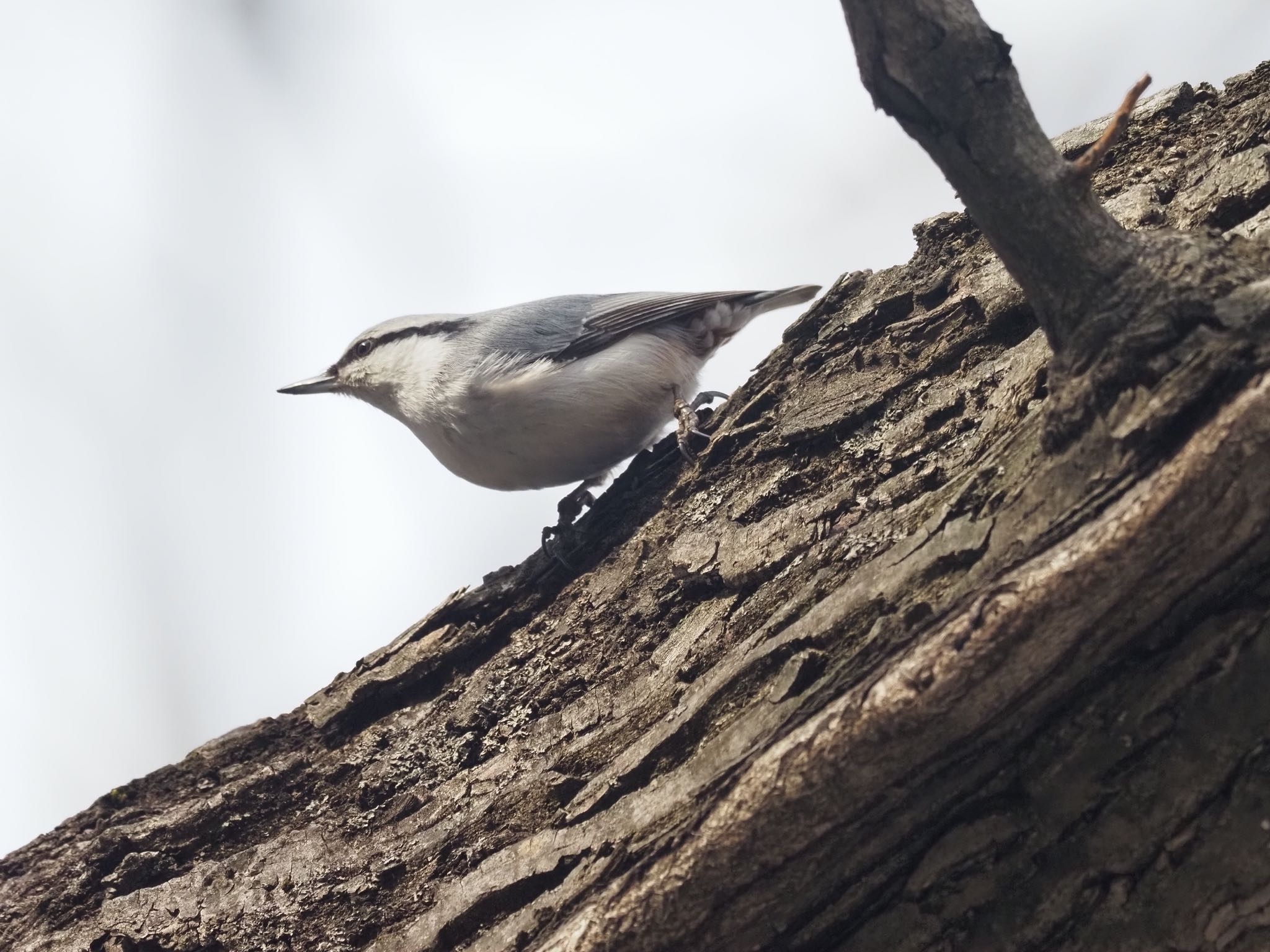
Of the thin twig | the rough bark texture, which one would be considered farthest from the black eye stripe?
the thin twig

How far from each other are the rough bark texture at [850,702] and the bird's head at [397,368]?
114cm

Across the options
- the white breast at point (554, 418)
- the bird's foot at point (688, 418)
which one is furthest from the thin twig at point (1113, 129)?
the white breast at point (554, 418)

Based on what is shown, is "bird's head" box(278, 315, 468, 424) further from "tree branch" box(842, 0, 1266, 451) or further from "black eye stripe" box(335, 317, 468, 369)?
"tree branch" box(842, 0, 1266, 451)

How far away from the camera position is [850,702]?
64.3 inches

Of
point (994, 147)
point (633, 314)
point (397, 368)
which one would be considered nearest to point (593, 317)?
point (633, 314)

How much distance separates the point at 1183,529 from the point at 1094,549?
0.13 meters

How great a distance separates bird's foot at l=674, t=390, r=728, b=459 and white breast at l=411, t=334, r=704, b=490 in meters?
0.08

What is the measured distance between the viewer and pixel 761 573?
2268mm

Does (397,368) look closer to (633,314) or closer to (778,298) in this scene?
(633,314)

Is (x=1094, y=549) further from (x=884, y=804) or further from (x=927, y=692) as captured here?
(x=884, y=804)

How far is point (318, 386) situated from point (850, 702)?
11.1 feet

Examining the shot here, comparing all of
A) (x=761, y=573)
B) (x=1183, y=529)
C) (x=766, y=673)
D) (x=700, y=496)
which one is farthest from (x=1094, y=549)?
(x=700, y=496)

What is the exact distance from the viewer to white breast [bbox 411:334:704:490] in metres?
3.47

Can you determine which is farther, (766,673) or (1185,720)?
(766,673)
